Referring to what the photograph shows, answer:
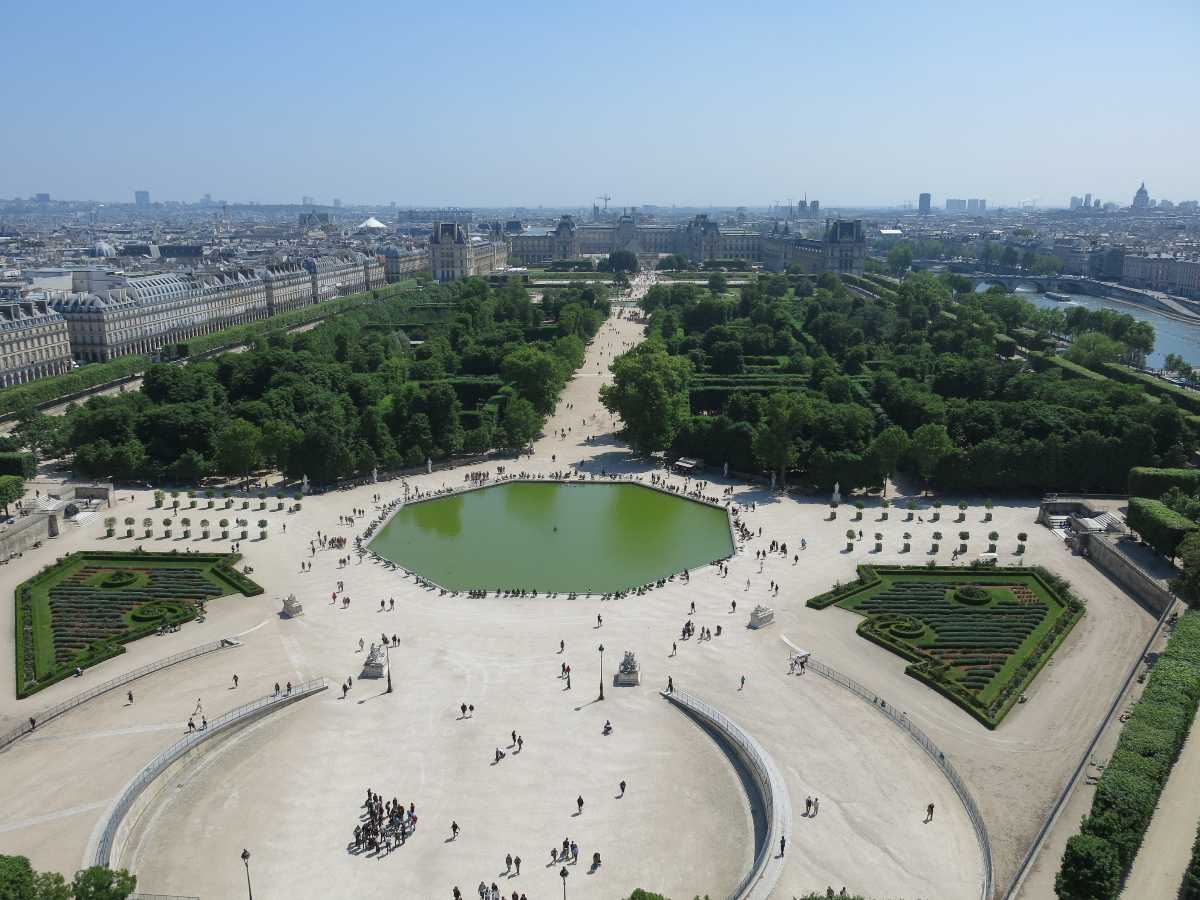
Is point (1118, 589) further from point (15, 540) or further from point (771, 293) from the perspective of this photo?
point (771, 293)

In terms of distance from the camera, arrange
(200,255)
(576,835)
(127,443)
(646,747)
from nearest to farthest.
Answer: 1. (576,835)
2. (646,747)
3. (127,443)
4. (200,255)

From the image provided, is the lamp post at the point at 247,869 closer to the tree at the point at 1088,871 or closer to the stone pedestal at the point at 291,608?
the stone pedestal at the point at 291,608

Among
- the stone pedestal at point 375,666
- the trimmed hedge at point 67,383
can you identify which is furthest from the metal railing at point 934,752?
the trimmed hedge at point 67,383

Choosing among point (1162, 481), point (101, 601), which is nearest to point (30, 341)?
point (101, 601)

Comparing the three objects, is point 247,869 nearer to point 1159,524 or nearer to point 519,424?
point 1159,524

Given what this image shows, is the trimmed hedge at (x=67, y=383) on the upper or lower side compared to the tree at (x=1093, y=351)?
lower

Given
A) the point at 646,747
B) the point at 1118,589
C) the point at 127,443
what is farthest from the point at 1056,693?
the point at 127,443

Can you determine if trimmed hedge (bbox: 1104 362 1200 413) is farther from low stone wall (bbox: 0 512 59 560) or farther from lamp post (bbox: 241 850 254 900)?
low stone wall (bbox: 0 512 59 560)
